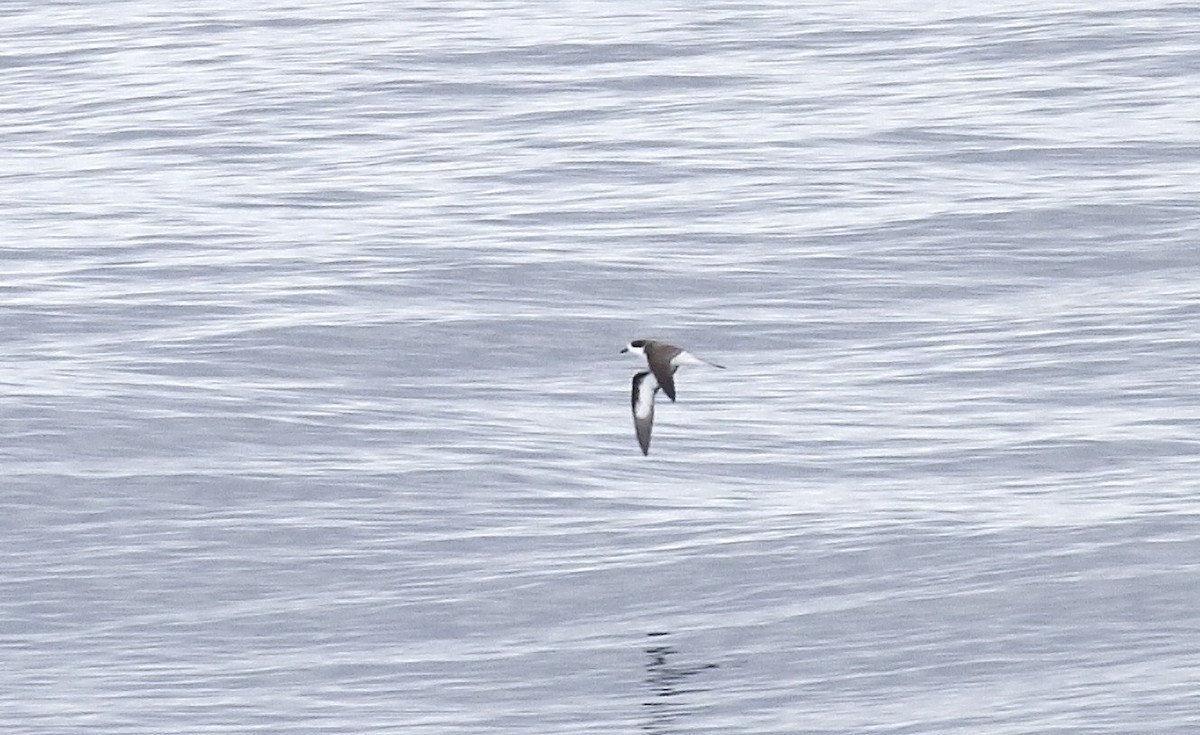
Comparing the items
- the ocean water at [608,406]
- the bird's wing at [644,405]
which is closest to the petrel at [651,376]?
the bird's wing at [644,405]

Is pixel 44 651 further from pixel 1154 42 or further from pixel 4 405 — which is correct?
pixel 1154 42

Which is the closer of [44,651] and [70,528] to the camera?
[44,651]

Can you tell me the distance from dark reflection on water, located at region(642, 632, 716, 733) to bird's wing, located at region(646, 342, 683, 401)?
1725mm

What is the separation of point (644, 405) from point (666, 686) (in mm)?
3456

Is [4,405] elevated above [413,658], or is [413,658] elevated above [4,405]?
[4,405]

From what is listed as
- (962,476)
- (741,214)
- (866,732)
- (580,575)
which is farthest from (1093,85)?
(866,732)

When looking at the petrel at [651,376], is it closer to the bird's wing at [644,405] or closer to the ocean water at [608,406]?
the bird's wing at [644,405]

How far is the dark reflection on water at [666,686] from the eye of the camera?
14.9 meters

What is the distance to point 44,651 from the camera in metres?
16.4

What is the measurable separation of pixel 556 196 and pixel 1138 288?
7.91 metres

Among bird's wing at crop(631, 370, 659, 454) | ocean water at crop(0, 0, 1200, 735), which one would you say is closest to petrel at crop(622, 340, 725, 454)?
bird's wing at crop(631, 370, 659, 454)

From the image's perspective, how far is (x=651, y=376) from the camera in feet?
61.6

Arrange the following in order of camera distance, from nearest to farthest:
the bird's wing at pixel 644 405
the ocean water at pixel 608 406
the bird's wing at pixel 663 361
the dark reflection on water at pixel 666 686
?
the dark reflection on water at pixel 666 686
the ocean water at pixel 608 406
the bird's wing at pixel 663 361
the bird's wing at pixel 644 405

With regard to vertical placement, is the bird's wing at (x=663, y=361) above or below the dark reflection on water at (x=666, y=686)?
above
